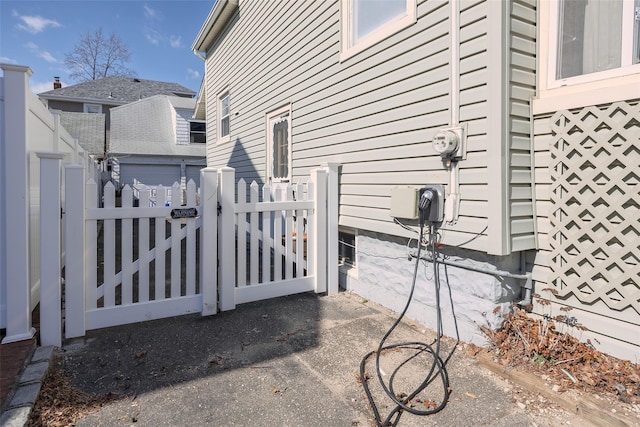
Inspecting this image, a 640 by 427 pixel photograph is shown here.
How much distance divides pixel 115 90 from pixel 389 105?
86.1 feet

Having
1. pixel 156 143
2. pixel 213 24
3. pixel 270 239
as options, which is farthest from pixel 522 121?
pixel 156 143

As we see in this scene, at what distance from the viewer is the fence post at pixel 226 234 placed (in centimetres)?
364

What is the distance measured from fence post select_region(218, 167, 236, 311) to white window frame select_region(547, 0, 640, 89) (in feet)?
9.55

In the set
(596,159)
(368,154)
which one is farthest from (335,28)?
(596,159)

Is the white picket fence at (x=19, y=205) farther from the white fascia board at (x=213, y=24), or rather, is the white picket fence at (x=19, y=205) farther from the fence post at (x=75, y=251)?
the white fascia board at (x=213, y=24)

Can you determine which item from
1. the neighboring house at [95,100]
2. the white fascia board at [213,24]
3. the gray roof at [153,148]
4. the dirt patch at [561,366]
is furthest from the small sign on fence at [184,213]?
the neighboring house at [95,100]

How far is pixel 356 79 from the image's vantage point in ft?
13.8

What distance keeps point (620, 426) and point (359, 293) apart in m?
2.70

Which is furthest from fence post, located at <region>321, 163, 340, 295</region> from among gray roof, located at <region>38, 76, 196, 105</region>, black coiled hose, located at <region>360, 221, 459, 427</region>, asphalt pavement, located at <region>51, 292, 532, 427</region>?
gray roof, located at <region>38, 76, 196, 105</region>

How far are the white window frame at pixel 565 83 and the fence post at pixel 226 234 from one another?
2.80 meters

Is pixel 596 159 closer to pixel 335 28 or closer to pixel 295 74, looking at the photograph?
pixel 335 28

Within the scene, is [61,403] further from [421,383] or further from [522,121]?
[522,121]

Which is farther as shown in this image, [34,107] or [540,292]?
[34,107]

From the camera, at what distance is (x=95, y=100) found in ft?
74.5
